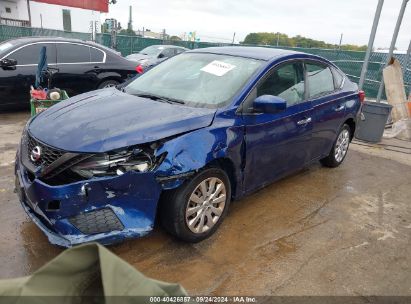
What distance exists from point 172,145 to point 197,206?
62 centimetres

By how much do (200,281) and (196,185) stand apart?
75 cm

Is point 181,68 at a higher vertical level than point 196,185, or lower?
higher

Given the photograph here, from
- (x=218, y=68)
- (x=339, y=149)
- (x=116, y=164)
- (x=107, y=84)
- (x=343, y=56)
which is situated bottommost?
(x=339, y=149)

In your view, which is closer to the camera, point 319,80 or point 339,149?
point 319,80

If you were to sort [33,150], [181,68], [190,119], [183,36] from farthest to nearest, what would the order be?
1. [183,36]
2. [181,68]
3. [190,119]
4. [33,150]

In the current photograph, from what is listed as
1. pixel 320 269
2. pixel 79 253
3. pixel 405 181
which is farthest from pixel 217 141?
pixel 405 181

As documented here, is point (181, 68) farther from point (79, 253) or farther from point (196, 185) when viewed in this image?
point (79, 253)

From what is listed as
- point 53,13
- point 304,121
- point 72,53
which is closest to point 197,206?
point 304,121

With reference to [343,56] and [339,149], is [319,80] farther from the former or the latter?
[343,56]

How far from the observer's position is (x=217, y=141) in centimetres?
310

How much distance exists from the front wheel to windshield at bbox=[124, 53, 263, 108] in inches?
86.8

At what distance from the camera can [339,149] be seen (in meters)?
5.48

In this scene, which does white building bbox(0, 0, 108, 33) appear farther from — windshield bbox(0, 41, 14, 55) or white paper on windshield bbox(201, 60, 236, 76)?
white paper on windshield bbox(201, 60, 236, 76)

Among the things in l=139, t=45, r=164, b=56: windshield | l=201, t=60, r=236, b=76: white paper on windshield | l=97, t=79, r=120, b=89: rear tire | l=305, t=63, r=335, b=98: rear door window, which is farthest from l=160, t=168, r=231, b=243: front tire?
l=139, t=45, r=164, b=56: windshield
